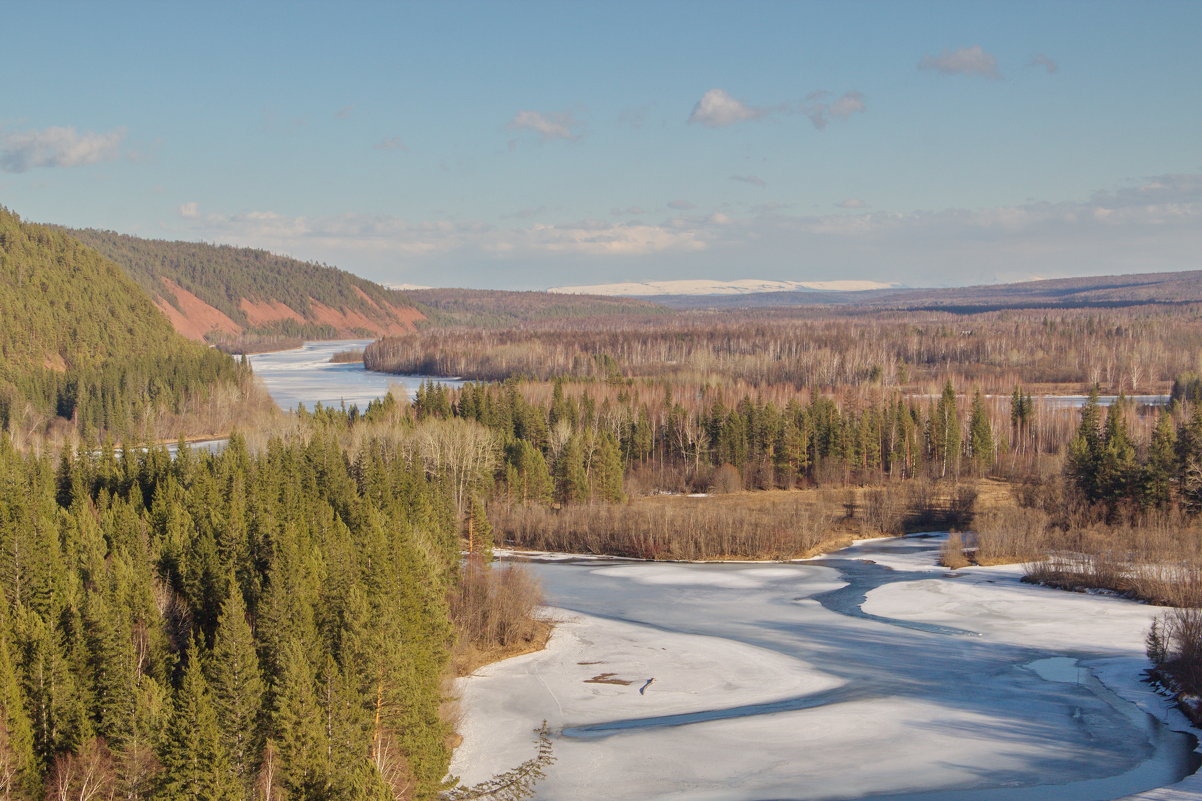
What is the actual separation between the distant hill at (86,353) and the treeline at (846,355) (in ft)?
145

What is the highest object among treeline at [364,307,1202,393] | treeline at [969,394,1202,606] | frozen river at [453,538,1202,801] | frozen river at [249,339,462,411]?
treeline at [364,307,1202,393]

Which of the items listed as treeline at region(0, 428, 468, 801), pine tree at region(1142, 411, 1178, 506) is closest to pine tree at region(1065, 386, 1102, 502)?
pine tree at region(1142, 411, 1178, 506)

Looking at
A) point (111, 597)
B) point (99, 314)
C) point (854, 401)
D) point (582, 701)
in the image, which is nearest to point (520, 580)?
point (582, 701)

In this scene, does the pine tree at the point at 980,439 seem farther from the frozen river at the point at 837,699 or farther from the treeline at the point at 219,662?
the treeline at the point at 219,662

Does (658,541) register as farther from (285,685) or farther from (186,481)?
(285,685)

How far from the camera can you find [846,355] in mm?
141625

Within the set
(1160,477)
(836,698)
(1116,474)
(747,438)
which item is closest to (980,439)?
(747,438)

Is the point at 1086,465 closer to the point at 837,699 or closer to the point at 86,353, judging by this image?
the point at 837,699

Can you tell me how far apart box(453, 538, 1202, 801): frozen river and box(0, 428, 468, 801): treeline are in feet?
13.1

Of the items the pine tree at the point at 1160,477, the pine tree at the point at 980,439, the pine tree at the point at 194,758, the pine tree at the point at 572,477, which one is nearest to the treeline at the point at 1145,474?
the pine tree at the point at 1160,477

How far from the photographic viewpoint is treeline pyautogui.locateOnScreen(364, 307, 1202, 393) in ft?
438

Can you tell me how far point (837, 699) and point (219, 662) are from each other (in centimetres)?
1791

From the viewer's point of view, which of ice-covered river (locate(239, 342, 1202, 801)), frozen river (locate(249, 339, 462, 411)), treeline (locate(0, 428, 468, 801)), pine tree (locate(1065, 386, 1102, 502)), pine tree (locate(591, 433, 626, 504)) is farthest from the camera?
frozen river (locate(249, 339, 462, 411))

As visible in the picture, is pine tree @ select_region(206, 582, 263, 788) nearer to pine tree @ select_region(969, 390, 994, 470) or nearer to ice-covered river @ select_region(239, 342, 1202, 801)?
ice-covered river @ select_region(239, 342, 1202, 801)
